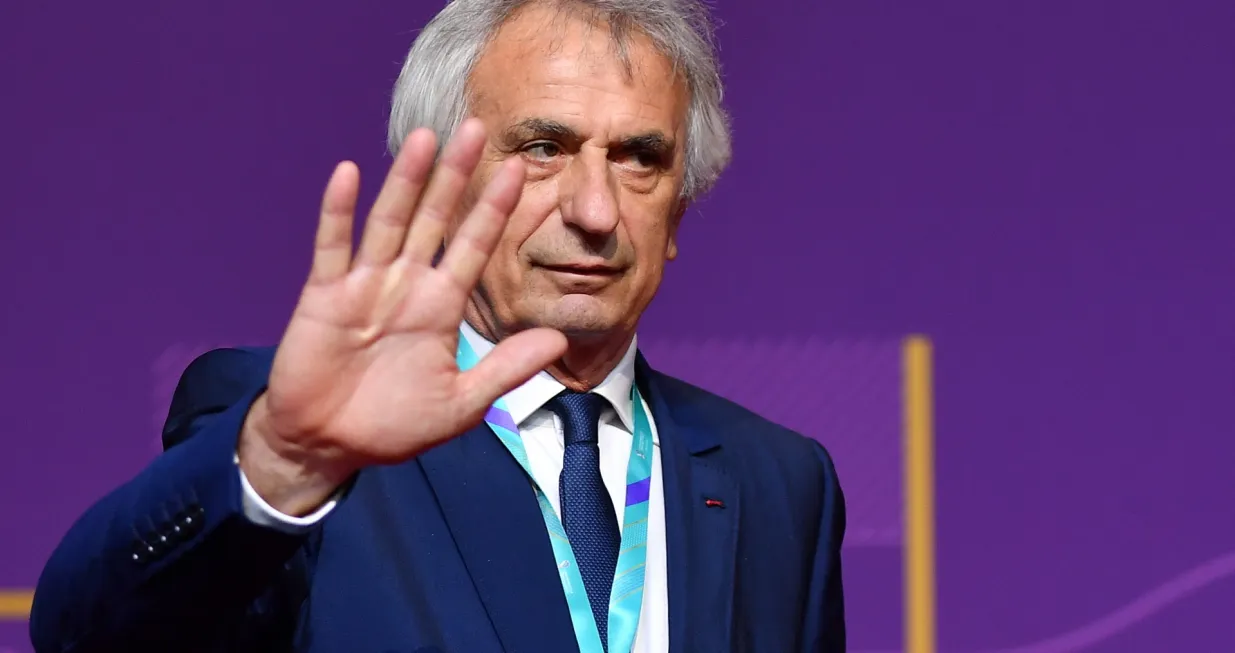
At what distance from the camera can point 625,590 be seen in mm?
1943

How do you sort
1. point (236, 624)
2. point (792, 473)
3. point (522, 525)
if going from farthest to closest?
point (792, 473) < point (522, 525) < point (236, 624)

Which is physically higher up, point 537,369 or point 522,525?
point 537,369

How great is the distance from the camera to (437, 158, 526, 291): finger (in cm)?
149

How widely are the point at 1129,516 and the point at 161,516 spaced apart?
2180 millimetres

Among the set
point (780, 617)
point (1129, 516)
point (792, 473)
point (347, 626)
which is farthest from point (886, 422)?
point (347, 626)

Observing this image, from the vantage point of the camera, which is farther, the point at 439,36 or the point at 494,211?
the point at 439,36

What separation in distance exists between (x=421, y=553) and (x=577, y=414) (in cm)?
31

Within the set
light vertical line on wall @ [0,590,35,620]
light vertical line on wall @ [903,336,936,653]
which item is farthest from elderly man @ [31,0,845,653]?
light vertical line on wall @ [0,590,35,620]

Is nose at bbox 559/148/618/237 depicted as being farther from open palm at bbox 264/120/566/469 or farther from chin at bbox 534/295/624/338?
open palm at bbox 264/120/566/469

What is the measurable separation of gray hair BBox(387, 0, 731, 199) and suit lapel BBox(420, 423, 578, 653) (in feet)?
1.47

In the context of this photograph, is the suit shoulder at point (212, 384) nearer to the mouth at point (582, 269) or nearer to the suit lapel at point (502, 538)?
the suit lapel at point (502, 538)

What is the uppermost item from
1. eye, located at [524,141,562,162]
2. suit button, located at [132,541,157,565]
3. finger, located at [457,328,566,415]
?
eye, located at [524,141,562,162]

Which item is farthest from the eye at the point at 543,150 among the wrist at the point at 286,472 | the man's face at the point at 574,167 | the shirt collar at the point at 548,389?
the wrist at the point at 286,472

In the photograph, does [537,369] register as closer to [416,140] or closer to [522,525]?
[416,140]
